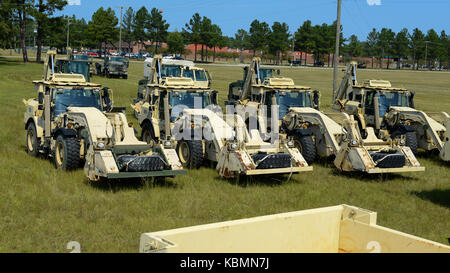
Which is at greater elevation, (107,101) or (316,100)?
(316,100)

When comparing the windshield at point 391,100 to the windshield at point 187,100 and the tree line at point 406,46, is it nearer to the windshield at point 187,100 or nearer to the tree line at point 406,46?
the windshield at point 187,100

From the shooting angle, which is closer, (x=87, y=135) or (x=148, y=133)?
(x=87, y=135)

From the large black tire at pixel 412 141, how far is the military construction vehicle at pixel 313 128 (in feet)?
6.88

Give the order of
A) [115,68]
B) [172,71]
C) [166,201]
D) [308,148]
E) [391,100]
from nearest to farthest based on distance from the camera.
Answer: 1. [166,201]
2. [308,148]
3. [391,100]
4. [172,71]
5. [115,68]

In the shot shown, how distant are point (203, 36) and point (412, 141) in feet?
318

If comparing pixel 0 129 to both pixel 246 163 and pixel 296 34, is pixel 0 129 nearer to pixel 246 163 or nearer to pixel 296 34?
pixel 246 163

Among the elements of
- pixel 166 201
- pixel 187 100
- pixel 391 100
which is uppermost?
→ pixel 391 100

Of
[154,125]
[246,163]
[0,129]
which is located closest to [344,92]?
[154,125]

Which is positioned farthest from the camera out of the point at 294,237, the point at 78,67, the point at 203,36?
the point at 203,36

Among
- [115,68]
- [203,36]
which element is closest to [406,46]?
[203,36]

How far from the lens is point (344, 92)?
20.2m

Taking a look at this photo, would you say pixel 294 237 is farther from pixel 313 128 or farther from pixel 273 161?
pixel 313 128

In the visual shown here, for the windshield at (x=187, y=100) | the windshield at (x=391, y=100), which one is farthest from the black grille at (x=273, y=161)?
the windshield at (x=391, y=100)

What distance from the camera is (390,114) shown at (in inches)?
713
